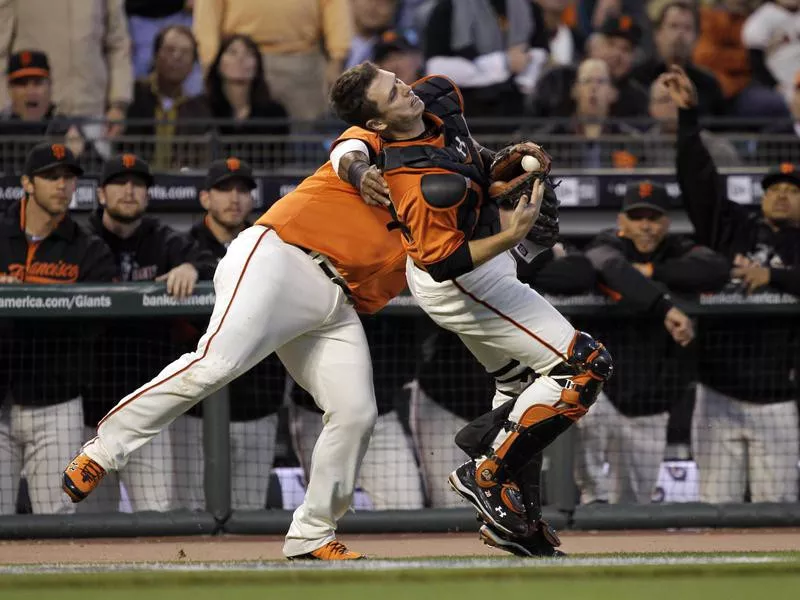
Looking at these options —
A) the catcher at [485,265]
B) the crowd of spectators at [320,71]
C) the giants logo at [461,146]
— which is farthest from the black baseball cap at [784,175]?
the giants logo at [461,146]

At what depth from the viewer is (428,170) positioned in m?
5.11

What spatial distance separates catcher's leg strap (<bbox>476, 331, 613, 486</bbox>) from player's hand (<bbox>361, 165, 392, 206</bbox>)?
2.85 ft

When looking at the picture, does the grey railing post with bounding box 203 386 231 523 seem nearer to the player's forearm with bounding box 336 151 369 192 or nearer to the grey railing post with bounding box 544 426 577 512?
the grey railing post with bounding box 544 426 577 512

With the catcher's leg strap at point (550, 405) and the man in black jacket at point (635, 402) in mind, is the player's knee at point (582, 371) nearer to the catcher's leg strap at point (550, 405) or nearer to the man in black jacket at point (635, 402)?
the catcher's leg strap at point (550, 405)

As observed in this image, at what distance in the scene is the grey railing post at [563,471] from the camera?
7.20 m

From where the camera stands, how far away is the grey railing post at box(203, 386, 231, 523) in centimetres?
715

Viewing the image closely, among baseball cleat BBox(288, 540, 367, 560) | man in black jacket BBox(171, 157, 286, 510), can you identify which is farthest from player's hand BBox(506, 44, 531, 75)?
baseball cleat BBox(288, 540, 367, 560)

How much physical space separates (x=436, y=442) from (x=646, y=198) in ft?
5.58

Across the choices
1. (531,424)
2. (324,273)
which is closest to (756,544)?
(531,424)

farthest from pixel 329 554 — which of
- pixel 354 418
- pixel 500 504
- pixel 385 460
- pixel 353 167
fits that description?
pixel 385 460

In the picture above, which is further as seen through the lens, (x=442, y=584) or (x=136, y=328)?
(x=136, y=328)

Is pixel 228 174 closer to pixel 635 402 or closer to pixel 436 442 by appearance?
pixel 436 442

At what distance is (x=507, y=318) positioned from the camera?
5211 millimetres

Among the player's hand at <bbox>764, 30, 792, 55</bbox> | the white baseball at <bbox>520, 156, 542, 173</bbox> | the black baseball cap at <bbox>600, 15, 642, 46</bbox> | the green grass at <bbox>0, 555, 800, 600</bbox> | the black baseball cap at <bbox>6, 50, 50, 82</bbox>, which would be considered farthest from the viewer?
the player's hand at <bbox>764, 30, 792, 55</bbox>
